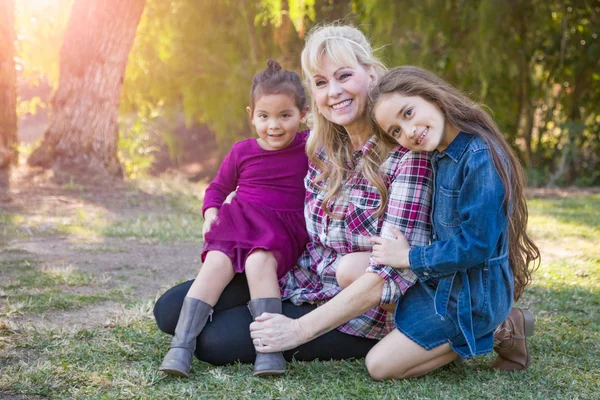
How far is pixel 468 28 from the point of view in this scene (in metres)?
8.99

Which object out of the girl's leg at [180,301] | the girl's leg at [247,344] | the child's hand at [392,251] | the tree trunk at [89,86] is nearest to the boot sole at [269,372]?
the girl's leg at [247,344]

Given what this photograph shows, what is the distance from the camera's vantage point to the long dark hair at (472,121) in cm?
234

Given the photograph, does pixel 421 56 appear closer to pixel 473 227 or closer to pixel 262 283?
pixel 262 283

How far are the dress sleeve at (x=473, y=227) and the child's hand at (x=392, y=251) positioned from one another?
0.04 meters

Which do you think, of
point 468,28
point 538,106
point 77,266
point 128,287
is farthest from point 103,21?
point 538,106

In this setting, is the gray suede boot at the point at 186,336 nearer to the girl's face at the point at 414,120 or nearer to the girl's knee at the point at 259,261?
the girl's knee at the point at 259,261

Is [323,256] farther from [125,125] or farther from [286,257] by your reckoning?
[125,125]

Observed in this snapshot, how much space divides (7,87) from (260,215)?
5.29 m

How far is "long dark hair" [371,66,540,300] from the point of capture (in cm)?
234

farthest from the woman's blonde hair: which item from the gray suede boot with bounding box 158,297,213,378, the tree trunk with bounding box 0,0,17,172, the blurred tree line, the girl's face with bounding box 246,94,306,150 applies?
the blurred tree line

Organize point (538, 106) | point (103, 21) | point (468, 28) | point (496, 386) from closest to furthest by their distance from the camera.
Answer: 1. point (496, 386)
2. point (103, 21)
3. point (468, 28)
4. point (538, 106)

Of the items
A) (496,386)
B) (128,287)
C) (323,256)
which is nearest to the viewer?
(496,386)

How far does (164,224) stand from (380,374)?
351cm

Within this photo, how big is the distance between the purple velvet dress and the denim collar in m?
0.75
